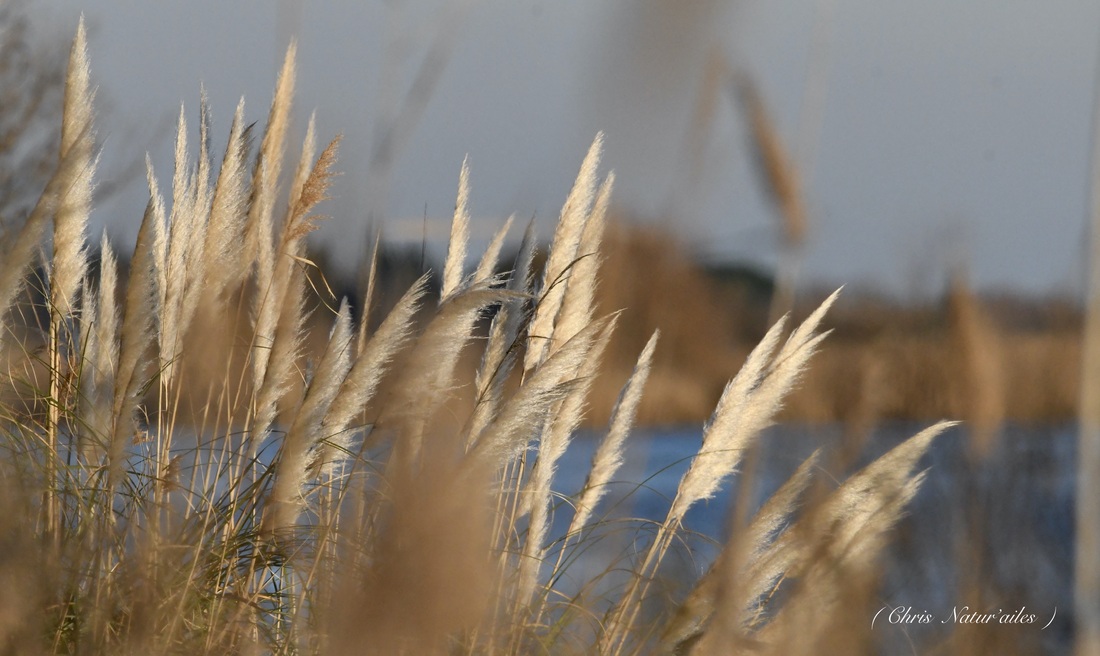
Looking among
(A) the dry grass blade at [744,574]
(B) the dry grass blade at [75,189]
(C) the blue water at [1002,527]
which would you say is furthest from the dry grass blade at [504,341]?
(C) the blue water at [1002,527]

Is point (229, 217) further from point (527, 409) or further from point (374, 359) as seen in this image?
point (527, 409)

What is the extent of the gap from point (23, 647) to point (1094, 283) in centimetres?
151

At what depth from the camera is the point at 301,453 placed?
1.54 metres

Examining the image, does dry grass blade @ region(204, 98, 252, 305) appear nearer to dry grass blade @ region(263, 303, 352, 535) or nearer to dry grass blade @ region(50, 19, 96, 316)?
dry grass blade @ region(50, 19, 96, 316)

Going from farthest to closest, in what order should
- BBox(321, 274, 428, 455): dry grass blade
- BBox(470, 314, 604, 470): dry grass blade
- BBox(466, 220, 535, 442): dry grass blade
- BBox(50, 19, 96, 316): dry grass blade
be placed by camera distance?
BBox(50, 19, 96, 316): dry grass blade < BBox(466, 220, 535, 442): dry grass blade < BBox(321, 274, 428, 455): dry grass blade < BBox(470, 314, 604, 470): dry grass blade

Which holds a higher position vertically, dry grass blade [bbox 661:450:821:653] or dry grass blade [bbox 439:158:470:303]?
dry grass blade [bbox 439:158:470:303]

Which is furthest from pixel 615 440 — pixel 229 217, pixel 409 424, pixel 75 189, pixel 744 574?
pixel 75 189

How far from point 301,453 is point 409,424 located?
0.19m

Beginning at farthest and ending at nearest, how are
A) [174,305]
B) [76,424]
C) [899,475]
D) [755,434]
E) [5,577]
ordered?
1. [76,424]
2. [174,305]
3. [755,434]
4. [899,475]
5. [5,577]

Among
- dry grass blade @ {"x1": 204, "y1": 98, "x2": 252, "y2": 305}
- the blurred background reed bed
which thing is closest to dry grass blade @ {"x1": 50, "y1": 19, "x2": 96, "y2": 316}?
the blurred background reed bed

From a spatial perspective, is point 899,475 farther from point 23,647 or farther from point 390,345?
point 23,647

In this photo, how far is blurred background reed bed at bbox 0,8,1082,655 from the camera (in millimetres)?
1420

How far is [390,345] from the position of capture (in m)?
1.48

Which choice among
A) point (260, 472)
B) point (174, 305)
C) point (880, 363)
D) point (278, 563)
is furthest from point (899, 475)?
point (174, 305)
